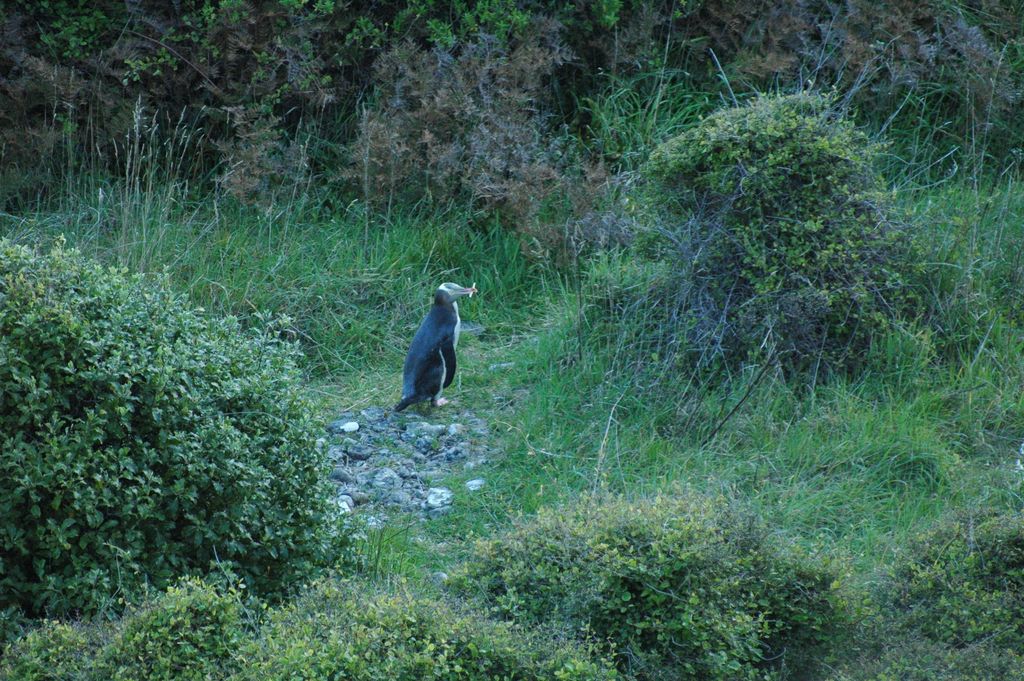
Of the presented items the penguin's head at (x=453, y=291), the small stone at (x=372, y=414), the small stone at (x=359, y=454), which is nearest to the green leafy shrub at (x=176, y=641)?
the small stone at (x=359, y=454)

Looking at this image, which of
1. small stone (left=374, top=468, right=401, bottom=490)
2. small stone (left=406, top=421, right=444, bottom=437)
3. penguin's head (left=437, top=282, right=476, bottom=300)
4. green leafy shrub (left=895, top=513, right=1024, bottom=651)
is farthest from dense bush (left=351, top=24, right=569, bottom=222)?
green leafy shrub (left=895, top=513, right=1024, bottom=651)

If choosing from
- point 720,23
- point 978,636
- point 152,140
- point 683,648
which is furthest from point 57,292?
point 720,23

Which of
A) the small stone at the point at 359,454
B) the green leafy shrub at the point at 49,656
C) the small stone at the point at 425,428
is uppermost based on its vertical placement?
the green leafy shrub at the point at 49,656

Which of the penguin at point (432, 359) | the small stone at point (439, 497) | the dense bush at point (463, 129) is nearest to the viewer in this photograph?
the small stone at point (439, 497)

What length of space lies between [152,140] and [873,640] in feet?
18.2

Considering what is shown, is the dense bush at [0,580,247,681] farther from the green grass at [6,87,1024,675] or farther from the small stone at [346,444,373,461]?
the small stone at [346,444,373,461]

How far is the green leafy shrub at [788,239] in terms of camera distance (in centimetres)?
572

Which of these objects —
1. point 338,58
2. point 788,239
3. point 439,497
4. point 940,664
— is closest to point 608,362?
point 788,239

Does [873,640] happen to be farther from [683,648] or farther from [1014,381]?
[1014,381]

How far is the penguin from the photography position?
6.09m

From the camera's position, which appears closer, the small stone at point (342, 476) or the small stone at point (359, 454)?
the small stone at point (342, 476)

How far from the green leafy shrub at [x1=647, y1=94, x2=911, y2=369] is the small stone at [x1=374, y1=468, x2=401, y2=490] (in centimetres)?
164

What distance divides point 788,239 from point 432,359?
1905mm

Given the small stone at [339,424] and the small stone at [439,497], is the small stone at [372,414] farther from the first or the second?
the small stone at [439,497]
